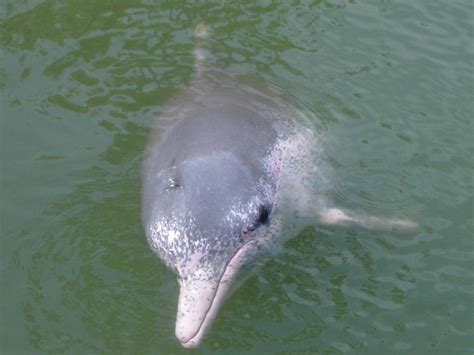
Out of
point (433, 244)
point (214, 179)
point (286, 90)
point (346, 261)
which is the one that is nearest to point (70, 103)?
point (286, 90)

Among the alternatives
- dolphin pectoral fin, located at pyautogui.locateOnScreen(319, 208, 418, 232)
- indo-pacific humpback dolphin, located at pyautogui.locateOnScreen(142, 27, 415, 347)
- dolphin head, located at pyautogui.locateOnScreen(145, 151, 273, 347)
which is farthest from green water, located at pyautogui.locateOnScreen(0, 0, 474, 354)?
dolphin head, located at pyautogui.locateOnScreen(145, 151, 273, 347)

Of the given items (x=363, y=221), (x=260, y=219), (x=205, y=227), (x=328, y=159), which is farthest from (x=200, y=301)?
(x=328, y=159)

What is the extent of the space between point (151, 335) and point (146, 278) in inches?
30.6

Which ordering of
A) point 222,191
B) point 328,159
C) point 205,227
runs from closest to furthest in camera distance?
1. point 205,227
2. point 222,191
3. point 328,159

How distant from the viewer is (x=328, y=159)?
10266 mm

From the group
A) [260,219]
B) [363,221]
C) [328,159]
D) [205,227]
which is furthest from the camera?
[328,159]

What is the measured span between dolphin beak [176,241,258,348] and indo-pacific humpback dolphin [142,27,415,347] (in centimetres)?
1

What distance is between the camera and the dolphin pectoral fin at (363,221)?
9.18 meters

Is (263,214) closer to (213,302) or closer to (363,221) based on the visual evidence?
(213,302)

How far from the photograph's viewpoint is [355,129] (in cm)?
1091

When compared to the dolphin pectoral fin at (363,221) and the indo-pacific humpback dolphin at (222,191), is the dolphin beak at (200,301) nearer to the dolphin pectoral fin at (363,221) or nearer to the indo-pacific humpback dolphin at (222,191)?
the indo-pacific humpback dolphin at (222,191)

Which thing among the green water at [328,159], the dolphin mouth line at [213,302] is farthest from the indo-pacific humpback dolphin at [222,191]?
the green water at [328,159]

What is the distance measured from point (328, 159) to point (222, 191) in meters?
2.89

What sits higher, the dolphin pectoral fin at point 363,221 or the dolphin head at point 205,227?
the dolphin head at point 205,227
